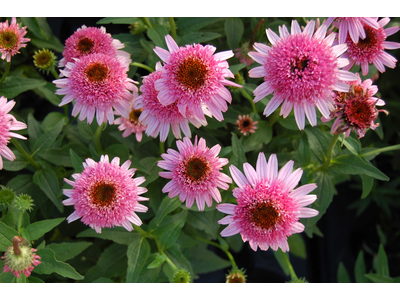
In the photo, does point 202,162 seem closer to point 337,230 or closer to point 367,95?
point 367,95

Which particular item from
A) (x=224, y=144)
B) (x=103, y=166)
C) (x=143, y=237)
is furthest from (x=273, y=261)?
(x=103, y=166)

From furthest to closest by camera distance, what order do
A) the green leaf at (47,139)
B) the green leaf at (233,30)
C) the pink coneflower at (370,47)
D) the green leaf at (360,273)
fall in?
the green leaf at (360,273) → the green leaf at (233,30) → the green leaf at (47,139) → the pink coneflower at (370,47)

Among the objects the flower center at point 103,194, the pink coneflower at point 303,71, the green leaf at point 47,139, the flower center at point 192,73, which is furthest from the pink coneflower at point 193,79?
the green leaf at point 47,139

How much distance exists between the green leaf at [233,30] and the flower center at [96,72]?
73cm

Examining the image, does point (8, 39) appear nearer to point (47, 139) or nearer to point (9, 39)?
point (9, 39)

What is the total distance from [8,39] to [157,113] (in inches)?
30.9

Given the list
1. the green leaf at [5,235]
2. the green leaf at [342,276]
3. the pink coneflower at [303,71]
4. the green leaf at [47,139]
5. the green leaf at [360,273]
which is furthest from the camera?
the green leaf at [342,276]

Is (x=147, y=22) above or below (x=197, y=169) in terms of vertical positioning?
above

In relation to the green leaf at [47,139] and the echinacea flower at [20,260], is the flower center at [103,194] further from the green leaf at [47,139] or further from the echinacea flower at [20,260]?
the green leaf at [47,139]

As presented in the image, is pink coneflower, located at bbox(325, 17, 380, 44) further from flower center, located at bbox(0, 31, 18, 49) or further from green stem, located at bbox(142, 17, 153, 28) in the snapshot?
flower center, located at bbox(0, 31, 18, 49)

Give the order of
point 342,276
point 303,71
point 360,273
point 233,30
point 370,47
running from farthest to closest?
point 342,276 → point 360,273 → point 233,30 → point 370,47 → point 303,71

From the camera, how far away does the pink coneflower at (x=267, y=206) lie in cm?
120

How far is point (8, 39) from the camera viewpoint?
147 cm

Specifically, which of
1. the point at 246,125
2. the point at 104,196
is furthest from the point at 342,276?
the point at 104,196
